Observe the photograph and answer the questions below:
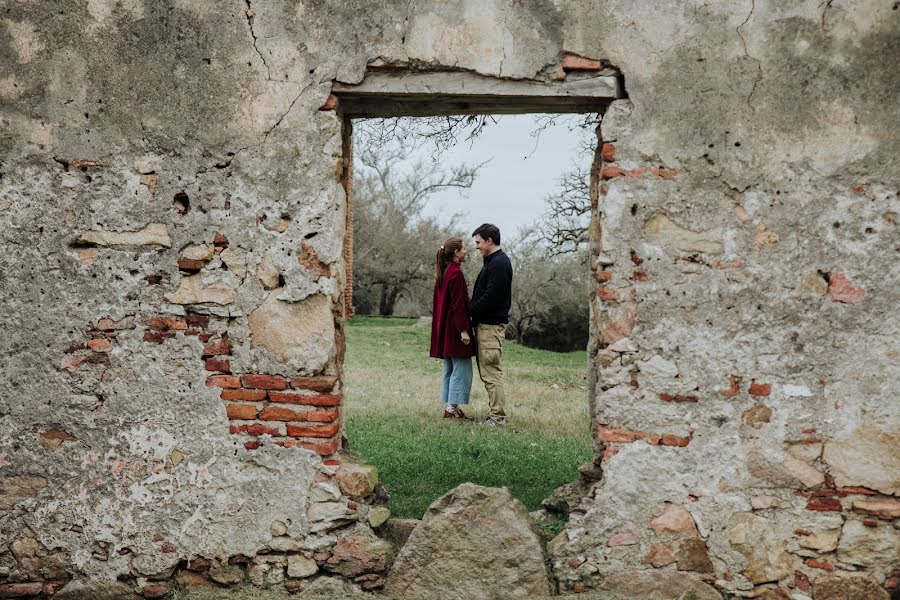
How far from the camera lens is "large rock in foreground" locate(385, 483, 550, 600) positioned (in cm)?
357

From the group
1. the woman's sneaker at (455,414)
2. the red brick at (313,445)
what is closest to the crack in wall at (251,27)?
the red brick at (313,445)

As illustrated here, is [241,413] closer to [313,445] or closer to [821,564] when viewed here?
[313,445]

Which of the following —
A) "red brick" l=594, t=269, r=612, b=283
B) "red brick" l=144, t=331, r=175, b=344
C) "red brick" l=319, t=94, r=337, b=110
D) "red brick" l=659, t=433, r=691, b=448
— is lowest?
"red brick" l=659, t=433, r=691, b=448

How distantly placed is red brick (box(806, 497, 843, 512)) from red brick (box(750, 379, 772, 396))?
53 cm

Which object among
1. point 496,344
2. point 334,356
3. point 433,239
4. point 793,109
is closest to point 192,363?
point 334,356

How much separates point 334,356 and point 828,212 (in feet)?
7.93

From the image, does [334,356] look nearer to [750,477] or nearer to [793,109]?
[750,477]

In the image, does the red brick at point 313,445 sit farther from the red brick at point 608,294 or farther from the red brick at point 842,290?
the red brick at point 842,290

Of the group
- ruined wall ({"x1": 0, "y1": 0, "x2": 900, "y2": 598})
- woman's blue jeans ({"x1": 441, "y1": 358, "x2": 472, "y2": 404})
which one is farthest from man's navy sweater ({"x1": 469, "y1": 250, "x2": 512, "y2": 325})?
ruined wall ({"x1": 0, "y1": 0, "x2": 900, "y2": 598})

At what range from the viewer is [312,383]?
3590 mm

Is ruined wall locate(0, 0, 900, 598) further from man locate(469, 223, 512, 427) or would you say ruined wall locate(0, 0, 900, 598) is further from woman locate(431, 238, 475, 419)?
woman locate(431, 238, 475, 419)

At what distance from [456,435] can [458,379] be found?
694 millimetres

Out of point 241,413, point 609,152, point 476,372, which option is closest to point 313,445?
point 241,413

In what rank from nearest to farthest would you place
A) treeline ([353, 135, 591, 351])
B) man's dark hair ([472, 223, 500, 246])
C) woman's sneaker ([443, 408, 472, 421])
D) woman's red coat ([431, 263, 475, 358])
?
man's dark hair ([472, 223, 500, 246]) → woman's red coat ([431, 263, 475, 358]) → woman's sneaker ([443, 408, 472, 421]) → treeline ([353, 135, 591, 351])
